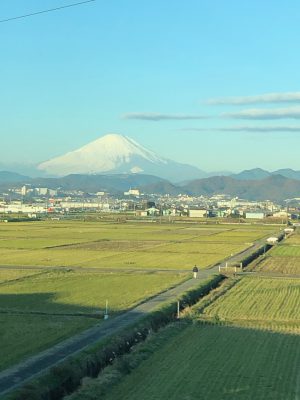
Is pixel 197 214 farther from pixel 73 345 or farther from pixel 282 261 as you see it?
pixel 73 345

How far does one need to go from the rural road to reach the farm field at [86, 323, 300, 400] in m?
1.12

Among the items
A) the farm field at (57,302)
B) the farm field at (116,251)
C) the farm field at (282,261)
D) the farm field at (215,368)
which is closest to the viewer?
the farm field at (215,368)

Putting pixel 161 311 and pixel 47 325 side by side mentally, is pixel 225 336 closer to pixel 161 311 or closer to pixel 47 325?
pixel 161 311

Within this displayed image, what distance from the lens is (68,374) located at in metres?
12.2

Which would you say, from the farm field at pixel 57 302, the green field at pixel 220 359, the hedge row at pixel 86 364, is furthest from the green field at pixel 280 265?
the hedge row at pixel 86 364

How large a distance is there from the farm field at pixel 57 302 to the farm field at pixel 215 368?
2.36 metres

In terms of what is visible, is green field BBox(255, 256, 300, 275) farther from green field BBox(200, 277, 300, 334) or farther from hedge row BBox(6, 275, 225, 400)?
hedge row BBox(6, 275, 225, 400)

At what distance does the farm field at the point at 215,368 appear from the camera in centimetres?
1192

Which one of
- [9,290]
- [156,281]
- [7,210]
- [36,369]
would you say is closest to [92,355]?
[36,369]

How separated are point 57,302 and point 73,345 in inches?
252

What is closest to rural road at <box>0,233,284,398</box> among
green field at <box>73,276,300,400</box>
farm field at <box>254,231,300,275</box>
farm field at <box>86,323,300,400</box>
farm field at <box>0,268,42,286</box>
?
green field at <box>73,276,300,400</box>

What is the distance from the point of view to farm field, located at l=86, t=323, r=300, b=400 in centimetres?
1192

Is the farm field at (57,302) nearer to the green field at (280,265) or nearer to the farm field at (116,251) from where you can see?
the farm field at (116,251)

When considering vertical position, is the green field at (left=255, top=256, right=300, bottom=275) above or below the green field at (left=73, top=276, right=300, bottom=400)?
above
